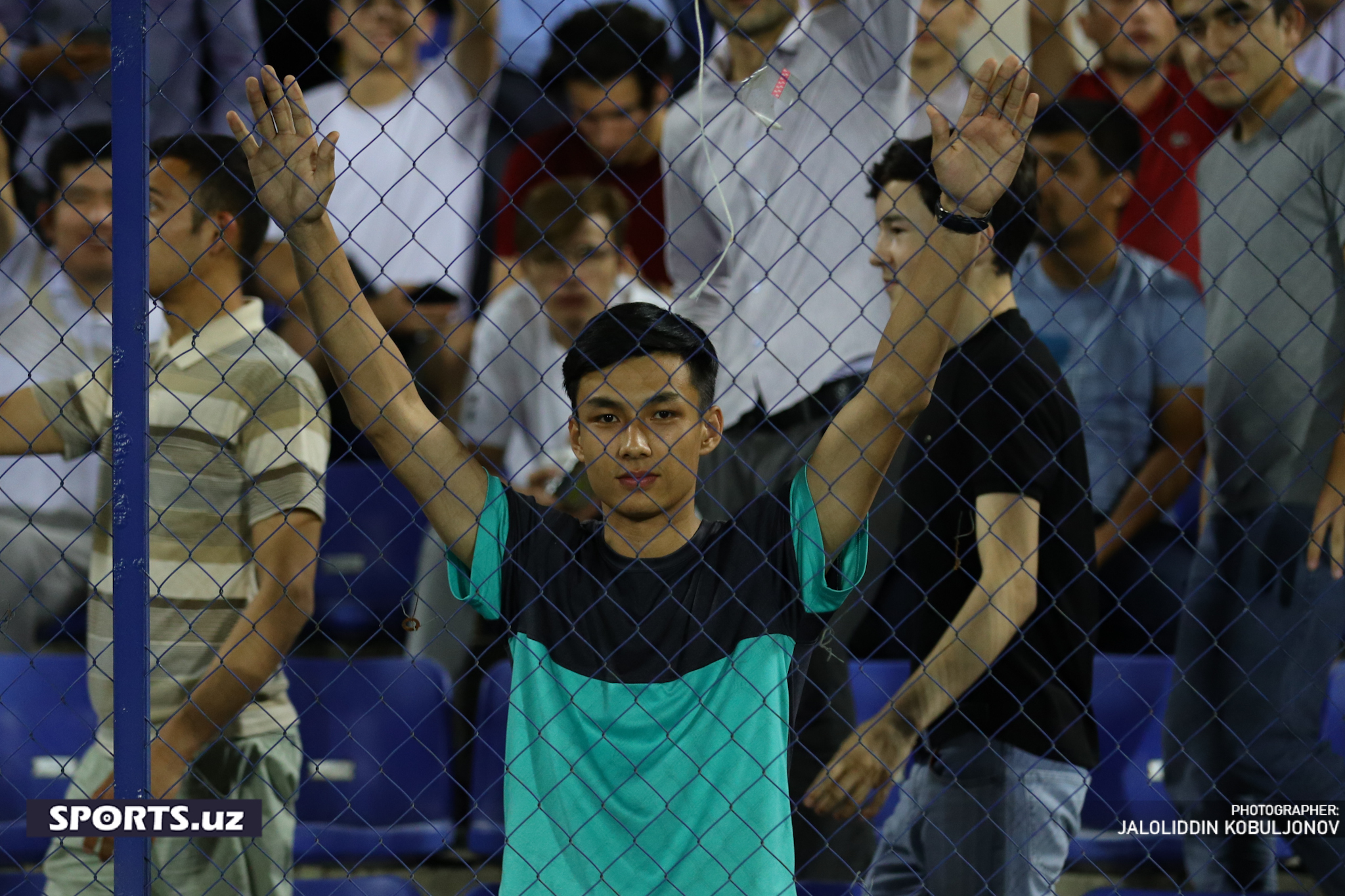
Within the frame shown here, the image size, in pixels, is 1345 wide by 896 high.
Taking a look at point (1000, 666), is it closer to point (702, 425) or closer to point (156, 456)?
point (702, 425)

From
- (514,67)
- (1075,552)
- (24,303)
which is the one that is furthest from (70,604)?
(1075,552)

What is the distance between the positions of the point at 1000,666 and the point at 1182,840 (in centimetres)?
83

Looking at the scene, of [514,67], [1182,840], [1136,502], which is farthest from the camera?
[514,67]

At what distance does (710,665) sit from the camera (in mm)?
1734

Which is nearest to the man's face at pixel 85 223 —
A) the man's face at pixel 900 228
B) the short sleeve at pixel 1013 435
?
the man's face at pixel 900 228

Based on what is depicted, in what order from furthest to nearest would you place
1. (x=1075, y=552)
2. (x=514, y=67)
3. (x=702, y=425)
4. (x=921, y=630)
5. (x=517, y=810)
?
(x=514, y=67)
(x=921, y=630)
(x=1075, y=552)
(x=702, y=425)
(x=517, y=810)

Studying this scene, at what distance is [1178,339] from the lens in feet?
10.1

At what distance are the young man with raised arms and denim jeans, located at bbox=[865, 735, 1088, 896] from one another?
0.60m

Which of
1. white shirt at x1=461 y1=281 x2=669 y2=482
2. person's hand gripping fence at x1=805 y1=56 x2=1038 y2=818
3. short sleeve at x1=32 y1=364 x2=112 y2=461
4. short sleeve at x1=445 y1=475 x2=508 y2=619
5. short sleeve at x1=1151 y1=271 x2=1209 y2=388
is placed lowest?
short sleeve at x1=445 y1=475 x2=508 y2=619

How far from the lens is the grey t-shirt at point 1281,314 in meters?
2.59

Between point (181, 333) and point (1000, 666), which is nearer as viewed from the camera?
point (1000, 666)

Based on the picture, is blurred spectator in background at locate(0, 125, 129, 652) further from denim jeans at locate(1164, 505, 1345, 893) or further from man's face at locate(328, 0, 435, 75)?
denim jeans at locate(1164, 505, 1345, 893)

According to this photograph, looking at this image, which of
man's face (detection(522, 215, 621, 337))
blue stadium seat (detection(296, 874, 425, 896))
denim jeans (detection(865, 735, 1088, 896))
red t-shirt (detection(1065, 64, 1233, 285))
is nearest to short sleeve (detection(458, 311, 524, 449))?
man's face (detection(522, 215, 621, 337))

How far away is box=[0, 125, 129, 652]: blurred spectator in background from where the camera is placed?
314 centimetres
